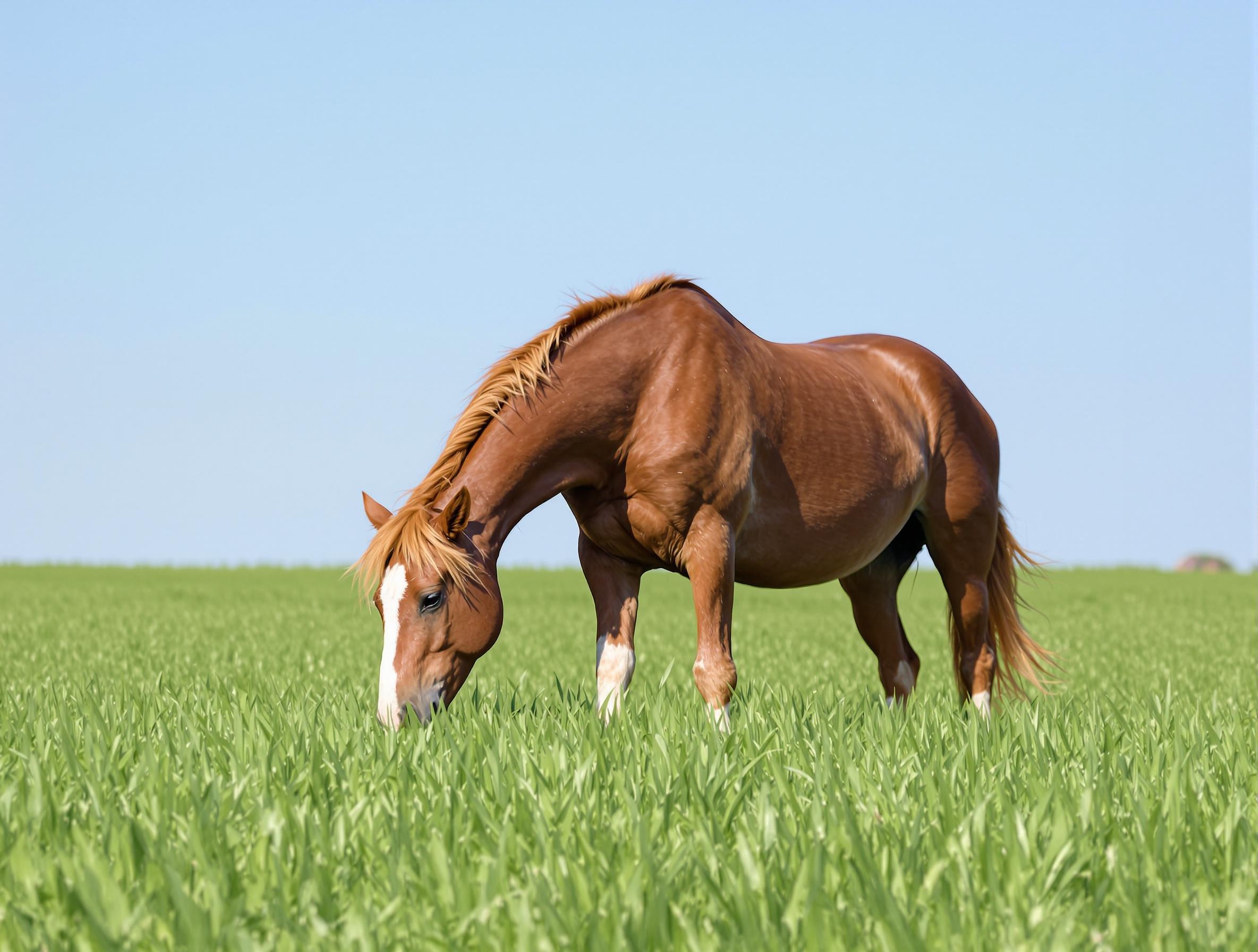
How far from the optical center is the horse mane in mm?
4840

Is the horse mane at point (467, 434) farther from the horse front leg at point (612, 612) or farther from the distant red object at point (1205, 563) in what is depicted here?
the distant red object at point (1205, 563)

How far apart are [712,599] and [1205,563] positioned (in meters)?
49.6

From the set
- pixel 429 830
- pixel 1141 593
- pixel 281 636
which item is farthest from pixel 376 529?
pixel 1141 593

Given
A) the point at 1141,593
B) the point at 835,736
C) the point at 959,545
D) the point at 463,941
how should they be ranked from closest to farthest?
the point at 463,941, the point at 835,736, the point at 959,545, the point at 1141,593

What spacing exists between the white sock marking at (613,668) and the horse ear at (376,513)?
3.93 ft

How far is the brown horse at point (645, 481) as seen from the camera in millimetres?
4949

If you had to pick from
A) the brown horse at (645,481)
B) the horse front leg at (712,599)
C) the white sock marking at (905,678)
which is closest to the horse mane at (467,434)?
the brown horse at (645,481)

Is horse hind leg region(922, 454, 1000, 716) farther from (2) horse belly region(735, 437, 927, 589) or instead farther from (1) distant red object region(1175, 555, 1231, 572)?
(1) distant red object region(1175, 555, 1231, 572)

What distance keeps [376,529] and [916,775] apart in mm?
2666

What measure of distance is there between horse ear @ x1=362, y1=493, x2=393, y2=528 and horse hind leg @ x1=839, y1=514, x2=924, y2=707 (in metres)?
3.12

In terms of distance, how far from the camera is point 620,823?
3234mm

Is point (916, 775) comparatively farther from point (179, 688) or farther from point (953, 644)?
point (179, 688)

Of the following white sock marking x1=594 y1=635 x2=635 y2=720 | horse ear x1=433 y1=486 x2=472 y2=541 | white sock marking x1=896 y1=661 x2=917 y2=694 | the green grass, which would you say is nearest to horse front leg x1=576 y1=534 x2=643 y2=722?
white sock marking x1=594 y1=635 x2=635 y2=720

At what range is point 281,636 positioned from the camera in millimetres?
12305
